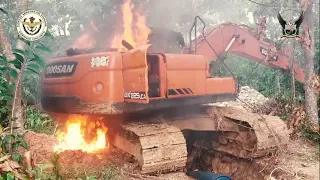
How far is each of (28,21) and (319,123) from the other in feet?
25.4

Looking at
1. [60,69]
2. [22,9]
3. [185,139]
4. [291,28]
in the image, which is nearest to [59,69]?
[60,69]

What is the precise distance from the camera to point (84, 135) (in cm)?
657

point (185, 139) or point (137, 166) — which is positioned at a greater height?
point (185, 139)

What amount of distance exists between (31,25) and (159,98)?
222 centimetres

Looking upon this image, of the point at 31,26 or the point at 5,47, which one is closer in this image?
the point at 5,47

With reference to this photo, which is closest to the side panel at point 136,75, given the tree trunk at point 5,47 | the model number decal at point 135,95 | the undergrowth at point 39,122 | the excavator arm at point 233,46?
the model number decal at point 135,95

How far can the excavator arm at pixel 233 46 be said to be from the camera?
7.07 meters

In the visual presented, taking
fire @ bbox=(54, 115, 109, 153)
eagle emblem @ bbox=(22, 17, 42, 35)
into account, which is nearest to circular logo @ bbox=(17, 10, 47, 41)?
eagle emblem @ bbox=(22, 17, 42, 35)

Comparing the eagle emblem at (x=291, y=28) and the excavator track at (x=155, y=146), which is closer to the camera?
the excavator track at (x=155, y=146)

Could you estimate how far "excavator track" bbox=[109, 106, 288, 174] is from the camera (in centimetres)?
529

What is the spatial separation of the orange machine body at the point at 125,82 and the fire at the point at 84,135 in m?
0.63

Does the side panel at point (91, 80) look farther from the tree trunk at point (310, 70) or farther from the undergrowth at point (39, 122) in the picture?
the tree trunk at point (310, 70)

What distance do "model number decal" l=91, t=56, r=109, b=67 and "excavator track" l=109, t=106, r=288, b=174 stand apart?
117cm

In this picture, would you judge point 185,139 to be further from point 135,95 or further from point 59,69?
point 59,69
